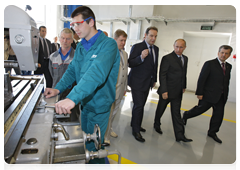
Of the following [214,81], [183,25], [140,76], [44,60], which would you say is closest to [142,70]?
[140,76]

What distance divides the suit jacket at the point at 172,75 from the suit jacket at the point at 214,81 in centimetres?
37

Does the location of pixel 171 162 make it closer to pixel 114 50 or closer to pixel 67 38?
pixel 114 50

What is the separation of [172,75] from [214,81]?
27.0 inches

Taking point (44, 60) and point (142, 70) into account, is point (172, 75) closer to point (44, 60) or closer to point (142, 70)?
point (142, 70)

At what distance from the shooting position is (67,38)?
2273mm

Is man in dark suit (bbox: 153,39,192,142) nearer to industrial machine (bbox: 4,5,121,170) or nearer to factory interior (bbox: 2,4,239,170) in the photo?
factory interior (bbox: 2,4,239,170)

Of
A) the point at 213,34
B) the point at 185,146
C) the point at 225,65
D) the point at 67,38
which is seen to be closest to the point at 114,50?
the point at 67,38

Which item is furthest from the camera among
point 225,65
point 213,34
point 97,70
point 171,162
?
point 213,34

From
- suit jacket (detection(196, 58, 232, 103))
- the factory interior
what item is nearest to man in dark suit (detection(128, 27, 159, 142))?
the factory interior

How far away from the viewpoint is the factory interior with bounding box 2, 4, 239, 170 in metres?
0.85

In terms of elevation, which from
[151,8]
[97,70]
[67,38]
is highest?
[151,8]

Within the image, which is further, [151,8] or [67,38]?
[151,8]

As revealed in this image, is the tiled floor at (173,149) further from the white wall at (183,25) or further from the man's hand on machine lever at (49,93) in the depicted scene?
the white wall at (183,25)

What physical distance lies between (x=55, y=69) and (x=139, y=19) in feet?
13.6
